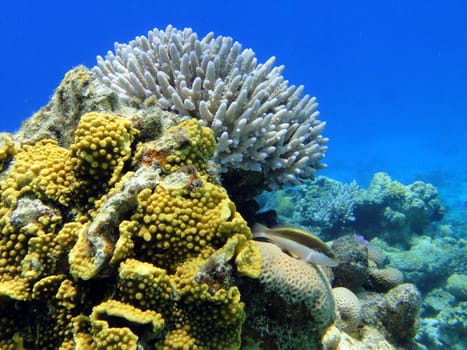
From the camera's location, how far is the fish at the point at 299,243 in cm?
293

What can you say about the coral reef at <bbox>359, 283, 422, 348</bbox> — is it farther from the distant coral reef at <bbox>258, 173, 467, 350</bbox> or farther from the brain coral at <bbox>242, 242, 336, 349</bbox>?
the distant coral reef at <bbox>258, 173, 467, 350</bbox>

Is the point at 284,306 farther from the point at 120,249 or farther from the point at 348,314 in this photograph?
the point at 348,314

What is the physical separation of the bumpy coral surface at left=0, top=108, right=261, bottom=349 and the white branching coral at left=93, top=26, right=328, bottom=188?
3.75 ft

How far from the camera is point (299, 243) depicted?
3.23 metres

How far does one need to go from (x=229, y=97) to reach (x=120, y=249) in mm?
2319

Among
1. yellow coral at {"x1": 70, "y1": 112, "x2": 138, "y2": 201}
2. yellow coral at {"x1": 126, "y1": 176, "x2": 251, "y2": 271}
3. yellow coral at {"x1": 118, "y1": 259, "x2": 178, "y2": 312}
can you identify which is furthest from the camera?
yellow coral at {"x1": 70, "y1": 112, "x2": 138, "y2": 201}

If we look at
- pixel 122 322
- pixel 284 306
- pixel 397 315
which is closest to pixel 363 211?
pixel 397 315

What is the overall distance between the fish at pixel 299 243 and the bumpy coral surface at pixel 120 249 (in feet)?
2.64

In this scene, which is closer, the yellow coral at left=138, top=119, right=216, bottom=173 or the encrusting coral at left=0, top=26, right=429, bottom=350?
the encrusting coral at left=0, top=26, right=429, bottom=350

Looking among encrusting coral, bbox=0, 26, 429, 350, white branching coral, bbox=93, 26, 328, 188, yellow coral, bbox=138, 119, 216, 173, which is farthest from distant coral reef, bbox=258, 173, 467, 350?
yellow coral, bbox=138, 119, 216, 173

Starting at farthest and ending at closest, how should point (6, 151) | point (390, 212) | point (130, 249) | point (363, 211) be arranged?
point (363, 211)
point (390, 212)
point (6, 151)
point (130, 249)

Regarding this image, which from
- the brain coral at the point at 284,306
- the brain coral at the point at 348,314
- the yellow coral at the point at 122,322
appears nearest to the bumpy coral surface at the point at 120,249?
the yellow coral at the point at 122,322

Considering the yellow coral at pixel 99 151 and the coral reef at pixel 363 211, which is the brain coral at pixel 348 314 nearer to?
the yellow coral at pixel 99 151

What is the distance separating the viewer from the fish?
2.93m
